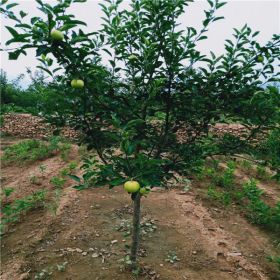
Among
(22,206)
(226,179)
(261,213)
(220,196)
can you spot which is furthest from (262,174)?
(22,206)

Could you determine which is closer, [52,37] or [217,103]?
[52,37]

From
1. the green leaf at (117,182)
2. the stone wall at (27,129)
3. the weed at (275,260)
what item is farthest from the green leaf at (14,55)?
the stone wall at (27,129)

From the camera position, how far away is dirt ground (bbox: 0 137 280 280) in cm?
297

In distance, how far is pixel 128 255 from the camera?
316 cm

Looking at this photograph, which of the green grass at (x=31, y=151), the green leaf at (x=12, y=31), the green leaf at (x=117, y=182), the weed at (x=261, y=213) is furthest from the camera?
the green grass at (x=31, y=151)

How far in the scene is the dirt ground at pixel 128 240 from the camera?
2.97 meters

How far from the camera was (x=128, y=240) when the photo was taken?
3.48 m

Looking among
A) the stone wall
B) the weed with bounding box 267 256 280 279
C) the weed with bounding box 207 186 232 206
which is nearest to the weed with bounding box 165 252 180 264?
the weed with bounding box 267 256 280 279

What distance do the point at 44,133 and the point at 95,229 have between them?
4.41 metres

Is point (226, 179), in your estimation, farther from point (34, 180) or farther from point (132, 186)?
point (132, 186)

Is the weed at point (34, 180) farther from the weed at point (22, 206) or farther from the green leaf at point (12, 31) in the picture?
the green leaf at point (12, 31)

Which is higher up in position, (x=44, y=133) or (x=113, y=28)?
(x=113, y=28)

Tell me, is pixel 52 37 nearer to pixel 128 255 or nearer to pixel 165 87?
pixel 165 87

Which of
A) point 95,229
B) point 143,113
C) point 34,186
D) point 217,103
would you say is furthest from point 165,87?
point 34,186
